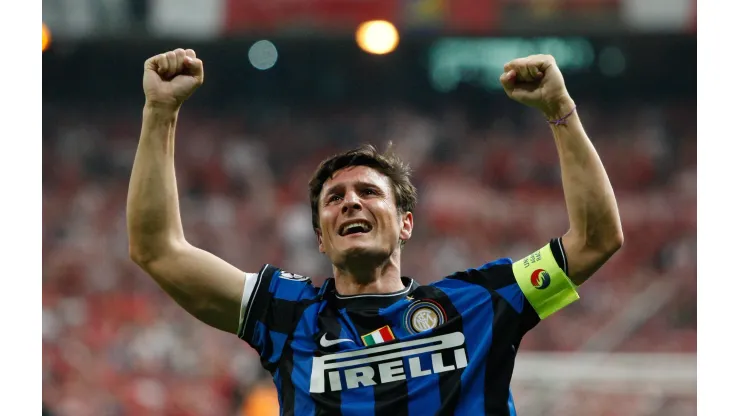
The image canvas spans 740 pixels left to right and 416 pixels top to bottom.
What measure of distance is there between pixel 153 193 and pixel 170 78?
1.21ft

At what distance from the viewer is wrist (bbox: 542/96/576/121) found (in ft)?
10.1

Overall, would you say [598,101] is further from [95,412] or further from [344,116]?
[95,412]

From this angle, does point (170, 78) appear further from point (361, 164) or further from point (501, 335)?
point (501, 335)

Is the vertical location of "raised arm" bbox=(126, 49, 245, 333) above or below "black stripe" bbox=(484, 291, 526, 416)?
above

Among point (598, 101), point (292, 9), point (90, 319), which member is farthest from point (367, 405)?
point (598, 101)

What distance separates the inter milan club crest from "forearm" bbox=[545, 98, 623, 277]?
1.64 feet

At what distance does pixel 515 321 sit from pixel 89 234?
1125cm

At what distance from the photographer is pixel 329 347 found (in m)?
3.14

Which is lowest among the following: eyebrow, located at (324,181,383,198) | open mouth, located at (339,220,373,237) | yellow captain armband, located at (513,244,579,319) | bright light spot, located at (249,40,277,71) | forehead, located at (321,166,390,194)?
yellow captain armband, located at (513,244,579,319)

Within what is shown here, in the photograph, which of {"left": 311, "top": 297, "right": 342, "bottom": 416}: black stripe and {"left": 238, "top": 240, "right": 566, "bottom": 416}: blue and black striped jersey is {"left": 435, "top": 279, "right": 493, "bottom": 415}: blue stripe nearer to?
{"left": 238, "top": 240, "right": 566, "bottom": 416}: blue and black striped jersey

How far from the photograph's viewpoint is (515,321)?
126 inches

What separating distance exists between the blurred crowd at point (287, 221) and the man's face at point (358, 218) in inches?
281

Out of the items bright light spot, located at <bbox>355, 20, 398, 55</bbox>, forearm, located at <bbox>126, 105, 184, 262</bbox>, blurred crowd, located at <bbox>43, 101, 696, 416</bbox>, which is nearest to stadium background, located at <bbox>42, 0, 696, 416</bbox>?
blurred crowd, located at <bbox>43, 101, 696, 416</bbox>

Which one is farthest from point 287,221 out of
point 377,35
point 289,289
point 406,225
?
point 289,289
